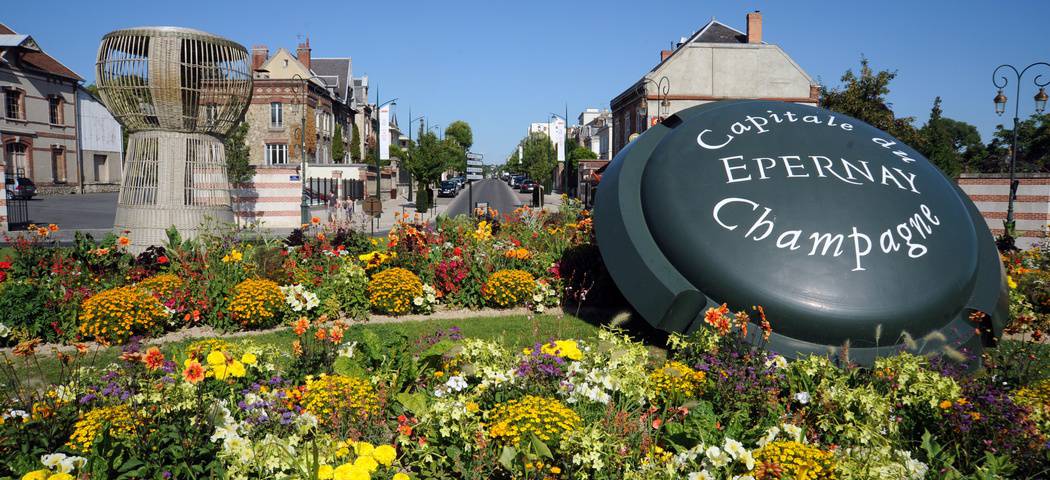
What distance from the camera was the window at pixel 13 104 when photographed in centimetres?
4878

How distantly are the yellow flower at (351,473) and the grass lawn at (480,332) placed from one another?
3.74m

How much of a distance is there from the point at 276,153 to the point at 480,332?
50962mm

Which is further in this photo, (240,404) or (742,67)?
(742,67)

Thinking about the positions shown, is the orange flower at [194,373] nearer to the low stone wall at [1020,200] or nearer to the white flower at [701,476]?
the white flower at [701,476]

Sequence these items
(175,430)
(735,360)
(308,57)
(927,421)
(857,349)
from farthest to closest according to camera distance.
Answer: (308,57) → (857,349) → (735,360) → (927,421) → (175,430)

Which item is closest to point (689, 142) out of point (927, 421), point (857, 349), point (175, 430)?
point (857, 349)

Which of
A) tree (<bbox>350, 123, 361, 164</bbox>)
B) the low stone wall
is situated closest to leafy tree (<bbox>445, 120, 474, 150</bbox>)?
tree (<bbox>350, 123, 361, 164</bbox>)

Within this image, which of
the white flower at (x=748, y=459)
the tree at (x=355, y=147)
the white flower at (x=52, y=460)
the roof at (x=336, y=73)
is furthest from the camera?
the tree at (x=355, y=147)

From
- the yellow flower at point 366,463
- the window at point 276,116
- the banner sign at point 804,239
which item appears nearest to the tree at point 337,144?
the window at point 276,116

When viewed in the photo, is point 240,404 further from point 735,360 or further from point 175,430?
point 735,360

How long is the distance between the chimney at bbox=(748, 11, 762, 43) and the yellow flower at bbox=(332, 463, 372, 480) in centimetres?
5193

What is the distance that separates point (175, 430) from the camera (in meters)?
3.93

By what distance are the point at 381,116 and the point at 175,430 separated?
137 feet

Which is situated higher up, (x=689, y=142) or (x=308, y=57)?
(x=308, y=57)
